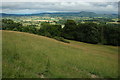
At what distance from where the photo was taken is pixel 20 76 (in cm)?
427

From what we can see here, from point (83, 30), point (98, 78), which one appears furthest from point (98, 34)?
point (98, 78)

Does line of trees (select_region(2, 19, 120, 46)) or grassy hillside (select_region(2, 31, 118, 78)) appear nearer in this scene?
grassy hillside (select_region(2, 31, 118, 78))

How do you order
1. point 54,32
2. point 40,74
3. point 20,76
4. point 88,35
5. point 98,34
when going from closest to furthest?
point 20,76, point 40,74, point 98,34, point 88,35, point 54,32

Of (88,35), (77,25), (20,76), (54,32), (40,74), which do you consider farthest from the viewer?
(54,32)

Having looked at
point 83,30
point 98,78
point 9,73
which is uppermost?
point 83,30

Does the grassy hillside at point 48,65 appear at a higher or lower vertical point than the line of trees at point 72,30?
lower

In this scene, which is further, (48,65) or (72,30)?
(72,30)

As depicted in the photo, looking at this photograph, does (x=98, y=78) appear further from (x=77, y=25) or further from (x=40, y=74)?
(x=77, y=25)

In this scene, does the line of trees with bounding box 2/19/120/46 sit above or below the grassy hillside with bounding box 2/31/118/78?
above

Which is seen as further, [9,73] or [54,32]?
[54,32]

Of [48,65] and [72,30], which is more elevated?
[72,30]

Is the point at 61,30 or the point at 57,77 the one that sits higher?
the point at 61,30

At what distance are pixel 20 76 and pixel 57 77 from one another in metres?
1.42

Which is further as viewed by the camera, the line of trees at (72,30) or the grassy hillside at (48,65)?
the line of trees at (72,30)
